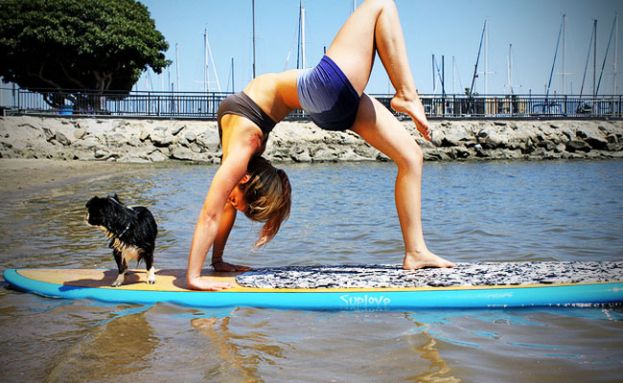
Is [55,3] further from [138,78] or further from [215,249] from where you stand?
[215,249]

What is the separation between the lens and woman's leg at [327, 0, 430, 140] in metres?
3.95

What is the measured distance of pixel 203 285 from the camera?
13.6 ft

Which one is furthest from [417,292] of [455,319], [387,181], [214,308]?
[387,181]

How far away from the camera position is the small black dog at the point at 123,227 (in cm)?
384

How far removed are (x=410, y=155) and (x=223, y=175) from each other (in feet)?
4.20

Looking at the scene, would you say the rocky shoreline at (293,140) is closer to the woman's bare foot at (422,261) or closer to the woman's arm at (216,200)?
the woman's arm at (216,200)

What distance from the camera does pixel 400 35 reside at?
4039 millimetres

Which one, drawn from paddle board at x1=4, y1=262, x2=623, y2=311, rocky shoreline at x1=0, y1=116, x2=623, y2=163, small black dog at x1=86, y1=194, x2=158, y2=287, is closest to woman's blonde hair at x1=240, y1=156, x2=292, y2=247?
paddle board at x1=4, y1=262, x2=623, y2=311

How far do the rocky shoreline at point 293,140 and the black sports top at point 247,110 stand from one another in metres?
20.2

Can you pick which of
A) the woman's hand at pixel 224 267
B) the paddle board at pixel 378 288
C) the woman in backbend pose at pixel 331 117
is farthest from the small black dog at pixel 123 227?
the woman's hand at pixel 224 267

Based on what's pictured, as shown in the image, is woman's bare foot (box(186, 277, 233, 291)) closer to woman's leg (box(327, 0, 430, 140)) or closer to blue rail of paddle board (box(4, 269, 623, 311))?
blue rail of paddle board (box(4, 269, 623, 311))

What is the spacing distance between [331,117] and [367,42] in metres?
0.54

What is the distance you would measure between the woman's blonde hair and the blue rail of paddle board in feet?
2.14

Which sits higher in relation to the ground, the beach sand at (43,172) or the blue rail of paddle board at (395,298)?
the beach sand at (43,172)
